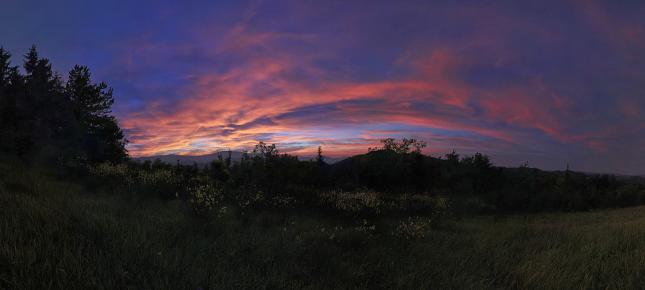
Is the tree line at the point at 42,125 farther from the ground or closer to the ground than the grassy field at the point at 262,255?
farther from the ground

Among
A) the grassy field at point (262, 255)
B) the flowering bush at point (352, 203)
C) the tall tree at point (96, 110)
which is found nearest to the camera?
the grassy field at point (262, 255)

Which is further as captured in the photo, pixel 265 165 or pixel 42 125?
pixel 42 125

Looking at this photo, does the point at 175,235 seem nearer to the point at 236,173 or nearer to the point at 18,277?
the point at 18,277

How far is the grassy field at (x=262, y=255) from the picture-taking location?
3.15 metres

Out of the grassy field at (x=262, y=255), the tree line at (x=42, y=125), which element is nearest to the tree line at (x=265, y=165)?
the tree line at (x=42, y=125)

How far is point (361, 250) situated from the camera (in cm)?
602

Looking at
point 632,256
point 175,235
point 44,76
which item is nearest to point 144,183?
point 175,235

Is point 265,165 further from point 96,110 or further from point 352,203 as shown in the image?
point 96,110

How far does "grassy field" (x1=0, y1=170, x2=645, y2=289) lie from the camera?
10.3ft

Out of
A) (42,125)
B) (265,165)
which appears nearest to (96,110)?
(42,125)

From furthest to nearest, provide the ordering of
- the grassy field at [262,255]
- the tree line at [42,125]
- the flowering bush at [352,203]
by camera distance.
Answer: the tree line at [42,125], the flowering bush at [352,203], the grassy field at [262,255]

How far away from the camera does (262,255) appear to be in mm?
4777

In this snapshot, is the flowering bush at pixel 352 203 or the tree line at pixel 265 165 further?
the tree line at pixel 265 165

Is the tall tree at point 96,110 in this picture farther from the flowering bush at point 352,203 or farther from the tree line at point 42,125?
the flowering bush at point 352,203
